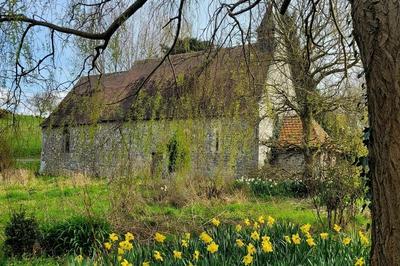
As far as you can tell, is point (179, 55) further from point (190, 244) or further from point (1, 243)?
point (1, 243)

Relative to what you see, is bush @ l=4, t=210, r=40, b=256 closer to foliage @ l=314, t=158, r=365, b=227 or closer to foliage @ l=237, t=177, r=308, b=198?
foliage @ l=314, t=158, r=365, b=227

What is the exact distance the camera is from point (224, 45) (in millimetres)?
5133

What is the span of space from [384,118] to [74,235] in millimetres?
6012

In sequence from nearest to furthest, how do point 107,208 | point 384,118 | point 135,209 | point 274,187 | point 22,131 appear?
point 384,118
point 22,131
point 135,209
point 107,208
point 274,187

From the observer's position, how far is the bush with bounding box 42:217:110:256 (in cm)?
712

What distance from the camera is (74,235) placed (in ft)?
23.8

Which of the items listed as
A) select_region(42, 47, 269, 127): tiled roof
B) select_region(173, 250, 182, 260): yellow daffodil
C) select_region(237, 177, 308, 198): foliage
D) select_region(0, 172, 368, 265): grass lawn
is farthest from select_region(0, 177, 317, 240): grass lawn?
select_region(173, 250, 182, 260): yellow daffodil

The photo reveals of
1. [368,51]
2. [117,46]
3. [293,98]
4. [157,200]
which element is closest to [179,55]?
[117,46]

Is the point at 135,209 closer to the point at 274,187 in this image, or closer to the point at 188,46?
the point at 188,46

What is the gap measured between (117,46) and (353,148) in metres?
6.70

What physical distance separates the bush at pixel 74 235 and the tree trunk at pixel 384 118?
5.42 metres

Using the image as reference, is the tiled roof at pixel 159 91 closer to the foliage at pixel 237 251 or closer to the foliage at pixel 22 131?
the foliage at pixel 22 131

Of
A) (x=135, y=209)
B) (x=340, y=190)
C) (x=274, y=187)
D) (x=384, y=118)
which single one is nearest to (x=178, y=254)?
(x=384, y=118)

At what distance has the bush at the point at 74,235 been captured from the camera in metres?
7.12
